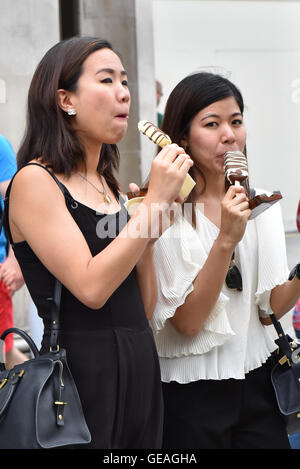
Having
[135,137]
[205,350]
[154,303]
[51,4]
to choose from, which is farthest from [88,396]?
[135,137]

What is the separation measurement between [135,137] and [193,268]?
460 cm

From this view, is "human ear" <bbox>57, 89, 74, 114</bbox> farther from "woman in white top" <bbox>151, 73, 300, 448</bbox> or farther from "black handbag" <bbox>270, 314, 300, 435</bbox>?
"black handbag" <bbox>270, 314, 300, 435</bbox>

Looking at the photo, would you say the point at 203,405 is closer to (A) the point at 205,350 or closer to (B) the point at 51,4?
(A) the point at 205,350

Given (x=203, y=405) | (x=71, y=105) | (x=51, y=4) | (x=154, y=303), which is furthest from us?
(x=51, y=4)

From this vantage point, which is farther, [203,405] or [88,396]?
[203,405]

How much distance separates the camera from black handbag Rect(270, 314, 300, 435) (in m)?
2.45

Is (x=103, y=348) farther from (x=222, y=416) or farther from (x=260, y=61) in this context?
(x=260, y=61)

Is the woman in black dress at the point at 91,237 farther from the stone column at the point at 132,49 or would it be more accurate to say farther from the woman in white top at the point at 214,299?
the stone column at the point at 132,49

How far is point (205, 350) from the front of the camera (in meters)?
2.40

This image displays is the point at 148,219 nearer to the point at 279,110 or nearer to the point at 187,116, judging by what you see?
the point at 187,116

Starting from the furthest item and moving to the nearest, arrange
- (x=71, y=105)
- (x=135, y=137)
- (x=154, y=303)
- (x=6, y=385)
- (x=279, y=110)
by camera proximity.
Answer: (x=279, y=110), (x=135, y=137), (x=154, y=303), (x=71, y=105), (x=6, y=385)

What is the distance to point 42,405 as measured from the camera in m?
1.81

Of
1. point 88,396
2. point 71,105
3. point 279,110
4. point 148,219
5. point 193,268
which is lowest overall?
point 279,110
